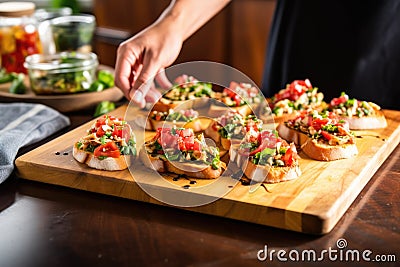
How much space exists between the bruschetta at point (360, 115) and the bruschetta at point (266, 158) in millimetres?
460

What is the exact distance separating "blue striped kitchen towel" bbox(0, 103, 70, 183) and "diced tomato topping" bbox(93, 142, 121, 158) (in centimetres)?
30

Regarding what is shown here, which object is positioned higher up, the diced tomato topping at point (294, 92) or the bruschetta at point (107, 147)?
the bruschetta at point (107, 147)

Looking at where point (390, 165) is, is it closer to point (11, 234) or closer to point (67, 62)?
point (11, 234)

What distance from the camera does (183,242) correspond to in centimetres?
147

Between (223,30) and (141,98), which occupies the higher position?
(141,98)

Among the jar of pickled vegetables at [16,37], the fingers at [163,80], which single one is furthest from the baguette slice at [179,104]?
the jar of pickled vegetables at [16,37]

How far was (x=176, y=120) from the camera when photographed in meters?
2.34

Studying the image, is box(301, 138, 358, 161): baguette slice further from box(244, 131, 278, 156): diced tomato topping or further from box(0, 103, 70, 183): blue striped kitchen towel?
box(0, 103, 70, 183): blue striped kitchen towel

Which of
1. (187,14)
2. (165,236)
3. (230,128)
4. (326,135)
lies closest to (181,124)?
(230,128)

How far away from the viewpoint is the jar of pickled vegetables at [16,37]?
305cm

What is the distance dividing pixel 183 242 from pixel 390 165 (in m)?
0.85

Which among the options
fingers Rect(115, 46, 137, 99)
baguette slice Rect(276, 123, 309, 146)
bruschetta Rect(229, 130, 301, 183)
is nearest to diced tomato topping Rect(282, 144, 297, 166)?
bruschetta Rect(229, 130, 301, 183)

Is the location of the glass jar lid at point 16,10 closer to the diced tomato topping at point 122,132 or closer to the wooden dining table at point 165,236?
the diced tomato topping at point 122,132

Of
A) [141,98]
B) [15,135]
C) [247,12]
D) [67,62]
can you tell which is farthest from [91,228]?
A: [247,12]
